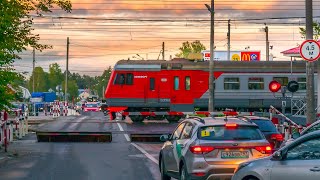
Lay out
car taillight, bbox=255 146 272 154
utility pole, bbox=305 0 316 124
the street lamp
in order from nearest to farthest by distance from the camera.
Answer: car taillight, bbox=255 146 272 154, utility pole, bbox=305 0 316 124, the street lamp

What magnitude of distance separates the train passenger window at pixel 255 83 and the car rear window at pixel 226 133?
32424 mm

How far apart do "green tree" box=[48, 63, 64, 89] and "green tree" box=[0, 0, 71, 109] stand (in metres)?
140

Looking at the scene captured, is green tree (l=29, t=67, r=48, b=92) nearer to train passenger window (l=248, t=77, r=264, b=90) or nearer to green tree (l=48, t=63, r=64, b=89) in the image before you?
green tree (l=48, t=63, r=64, b=89)

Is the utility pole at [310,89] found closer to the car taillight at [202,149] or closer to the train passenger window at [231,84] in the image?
the car taillight at [202,149]

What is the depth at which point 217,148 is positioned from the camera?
13227 millimetres

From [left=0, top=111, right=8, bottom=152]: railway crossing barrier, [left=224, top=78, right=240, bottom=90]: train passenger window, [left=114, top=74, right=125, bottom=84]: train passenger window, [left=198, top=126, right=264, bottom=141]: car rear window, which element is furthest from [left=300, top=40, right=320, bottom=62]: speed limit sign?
[left=114, top=74, right=125, bottom=84]: train passenger window

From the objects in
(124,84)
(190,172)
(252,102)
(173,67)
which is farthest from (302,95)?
(190,172)

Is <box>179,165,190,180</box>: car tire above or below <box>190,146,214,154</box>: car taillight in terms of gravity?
below

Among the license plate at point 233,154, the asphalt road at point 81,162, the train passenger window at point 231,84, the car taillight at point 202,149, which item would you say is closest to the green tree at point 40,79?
the train passenger window at point 231,84

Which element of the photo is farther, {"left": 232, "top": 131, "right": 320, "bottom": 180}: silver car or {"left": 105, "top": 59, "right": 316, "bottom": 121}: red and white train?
{"left": 105, "top": 59, "right": 316, "bottom": 121}: red and white train

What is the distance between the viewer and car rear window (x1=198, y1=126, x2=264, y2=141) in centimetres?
1346

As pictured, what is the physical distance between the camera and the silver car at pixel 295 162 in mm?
9750

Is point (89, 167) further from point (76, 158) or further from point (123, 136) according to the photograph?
→ point (123, 136)

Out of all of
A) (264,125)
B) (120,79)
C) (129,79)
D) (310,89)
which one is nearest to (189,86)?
(129,79)
